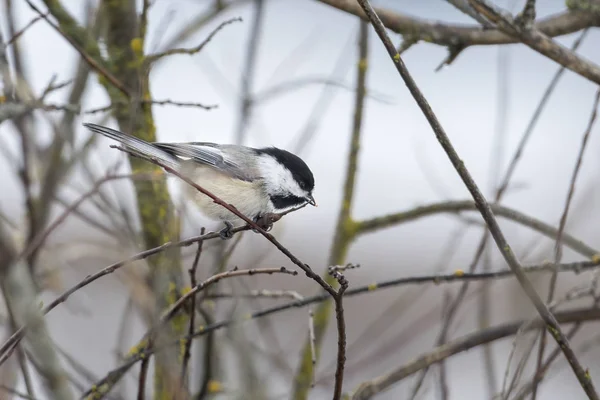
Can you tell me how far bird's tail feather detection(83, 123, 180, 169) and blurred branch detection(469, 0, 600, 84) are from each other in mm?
763

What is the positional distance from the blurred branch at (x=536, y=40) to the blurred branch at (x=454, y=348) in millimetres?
586

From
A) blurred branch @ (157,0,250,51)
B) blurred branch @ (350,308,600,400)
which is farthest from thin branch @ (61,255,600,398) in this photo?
blurred branch @ (157,0,250,51)

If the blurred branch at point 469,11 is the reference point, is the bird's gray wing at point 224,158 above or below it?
below

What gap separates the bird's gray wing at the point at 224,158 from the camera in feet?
5.77

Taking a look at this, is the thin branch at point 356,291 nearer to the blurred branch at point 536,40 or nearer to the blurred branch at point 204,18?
the blurred branch at point 536,40

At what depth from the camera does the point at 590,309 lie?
5.62ft

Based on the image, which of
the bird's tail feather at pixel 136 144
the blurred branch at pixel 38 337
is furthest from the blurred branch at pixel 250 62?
the blurred branch at pixel 38 337

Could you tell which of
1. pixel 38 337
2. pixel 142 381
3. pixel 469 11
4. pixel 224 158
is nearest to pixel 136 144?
pixel 224 158

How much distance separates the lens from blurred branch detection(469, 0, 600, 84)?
150 cm

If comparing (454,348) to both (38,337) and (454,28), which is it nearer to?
(454,28)

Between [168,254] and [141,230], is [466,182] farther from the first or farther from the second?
[141,230]

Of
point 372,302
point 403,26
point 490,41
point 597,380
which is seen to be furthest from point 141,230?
point 597,380

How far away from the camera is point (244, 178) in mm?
1790

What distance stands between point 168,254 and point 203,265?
0.75 m
